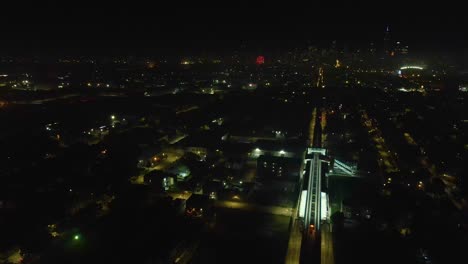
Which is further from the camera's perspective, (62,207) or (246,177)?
(246,177)

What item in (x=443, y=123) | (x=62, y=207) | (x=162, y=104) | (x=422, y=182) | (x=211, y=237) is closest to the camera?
(x=211, y=237)

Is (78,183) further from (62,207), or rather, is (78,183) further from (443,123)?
(443,123)

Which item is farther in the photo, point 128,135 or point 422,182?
point 128,135

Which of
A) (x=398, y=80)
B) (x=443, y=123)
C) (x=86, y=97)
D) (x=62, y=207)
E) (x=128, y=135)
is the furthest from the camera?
(x=398, y=80)

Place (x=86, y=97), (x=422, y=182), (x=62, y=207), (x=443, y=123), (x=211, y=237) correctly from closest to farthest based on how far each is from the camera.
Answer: (x=211, y=237) < (x=62, y=207) < (x=422, y=182) < (x=443, y=123) < (x=86, y=97)

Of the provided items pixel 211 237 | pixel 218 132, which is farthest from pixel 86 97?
pixel 211 237

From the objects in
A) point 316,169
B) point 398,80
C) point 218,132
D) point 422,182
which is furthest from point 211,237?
point 398,80

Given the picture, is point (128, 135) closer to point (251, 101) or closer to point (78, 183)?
point (78, 183)

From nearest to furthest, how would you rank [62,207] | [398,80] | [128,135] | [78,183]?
[62,207] → [78,183] → [128,135] → [398,80]
